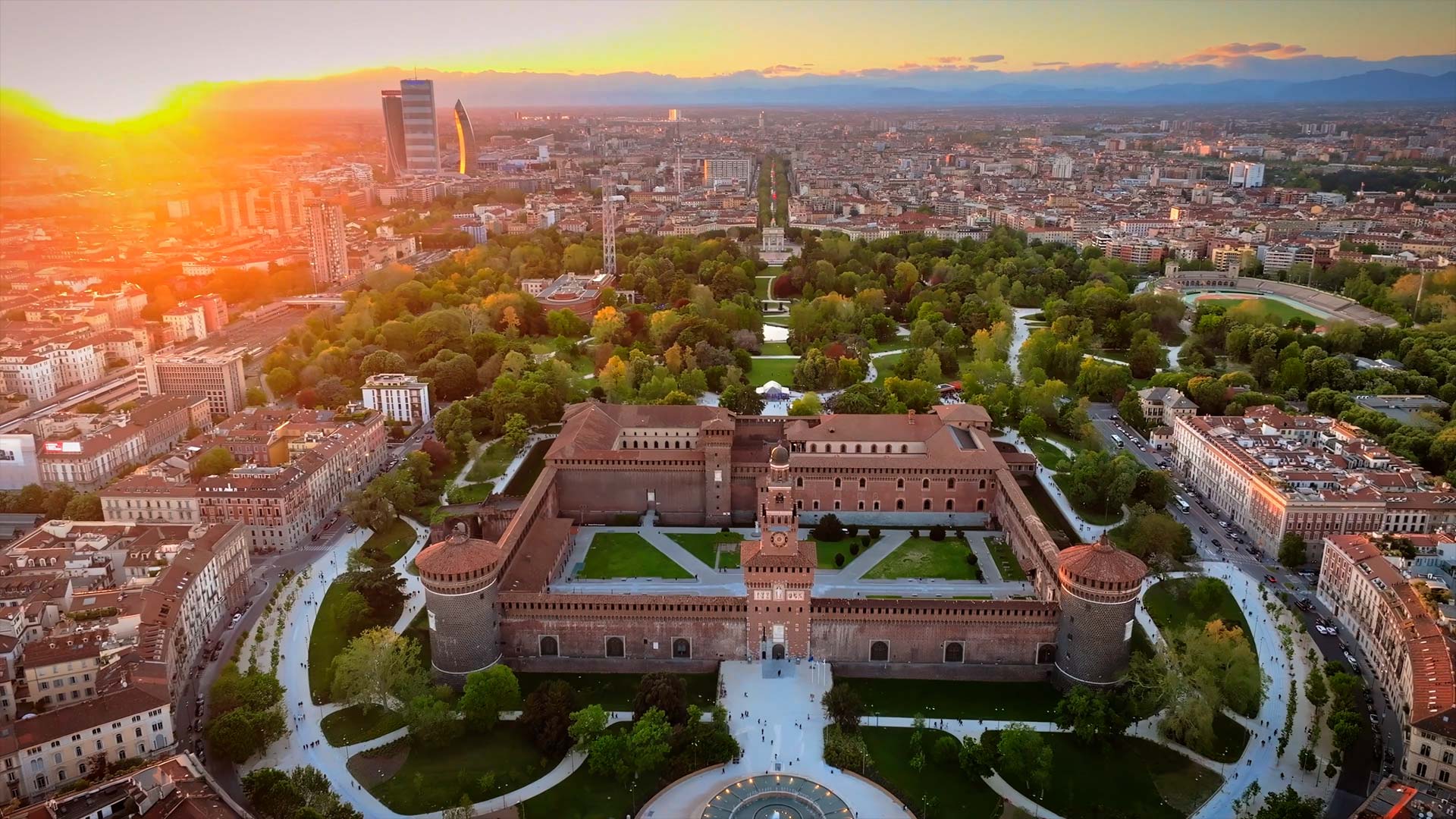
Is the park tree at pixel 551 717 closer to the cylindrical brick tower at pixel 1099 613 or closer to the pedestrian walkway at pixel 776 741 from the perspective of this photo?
the pedestrian walkway at pixel 776 741

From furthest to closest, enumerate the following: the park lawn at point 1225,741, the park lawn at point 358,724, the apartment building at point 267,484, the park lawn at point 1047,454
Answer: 1. the park lawn at point 1047,454
2. the apartment building at point 267,484
3. the park lawn at point 358,724
4. the park lawn at point 1225,741

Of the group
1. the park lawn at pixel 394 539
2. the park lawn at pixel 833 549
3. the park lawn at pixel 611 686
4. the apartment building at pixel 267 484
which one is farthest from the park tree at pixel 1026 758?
the apartment building at pixel 267 484

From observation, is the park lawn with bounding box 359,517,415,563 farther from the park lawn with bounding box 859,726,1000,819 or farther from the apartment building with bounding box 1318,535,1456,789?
the apartment building with bounding box 1318,535,1456,789

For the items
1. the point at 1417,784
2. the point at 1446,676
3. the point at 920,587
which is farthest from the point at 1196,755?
the point at 920,587

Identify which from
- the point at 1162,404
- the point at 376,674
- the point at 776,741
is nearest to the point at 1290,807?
the point at 776,741

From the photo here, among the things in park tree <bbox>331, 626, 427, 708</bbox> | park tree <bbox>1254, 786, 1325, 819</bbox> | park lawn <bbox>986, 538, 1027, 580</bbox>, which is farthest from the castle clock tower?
park tree <bbox>1254, 786, 1325, 819</bbox>

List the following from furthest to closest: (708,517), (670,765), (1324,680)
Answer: (708,517)
(1324,680)
(670,765)

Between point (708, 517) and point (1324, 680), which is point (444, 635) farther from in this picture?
point (1324, 680)
